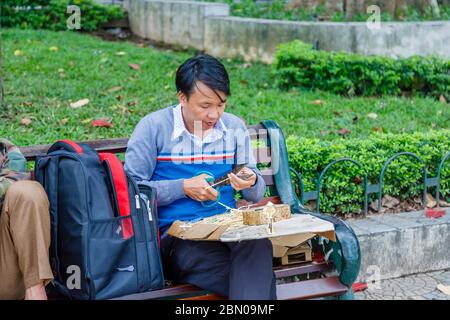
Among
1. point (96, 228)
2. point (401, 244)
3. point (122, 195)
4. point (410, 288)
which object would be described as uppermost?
point (122, 195)

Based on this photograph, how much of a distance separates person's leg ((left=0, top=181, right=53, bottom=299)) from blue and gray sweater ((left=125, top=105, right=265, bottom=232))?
0.55 m

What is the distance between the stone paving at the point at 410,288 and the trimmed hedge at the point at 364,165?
51cm

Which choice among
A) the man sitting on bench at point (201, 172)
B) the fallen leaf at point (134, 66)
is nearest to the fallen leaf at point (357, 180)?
the man sitting on bench at point (201, 172)

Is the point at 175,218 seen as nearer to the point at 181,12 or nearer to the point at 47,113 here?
the point at 47,113

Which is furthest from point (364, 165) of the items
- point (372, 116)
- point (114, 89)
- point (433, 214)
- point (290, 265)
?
point (114, 89)

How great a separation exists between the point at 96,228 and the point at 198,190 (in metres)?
0.55

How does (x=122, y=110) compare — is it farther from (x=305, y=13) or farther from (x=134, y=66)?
(x=305, y=13)

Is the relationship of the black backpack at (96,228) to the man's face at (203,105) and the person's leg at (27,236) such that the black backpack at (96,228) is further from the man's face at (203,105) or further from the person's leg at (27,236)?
the man's face at (203,105)

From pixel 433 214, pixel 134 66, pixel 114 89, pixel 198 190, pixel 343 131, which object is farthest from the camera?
pixel 134 66

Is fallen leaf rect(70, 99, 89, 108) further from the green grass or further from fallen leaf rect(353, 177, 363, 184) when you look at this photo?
fallen leaf rect(353, 177, 363, 184)

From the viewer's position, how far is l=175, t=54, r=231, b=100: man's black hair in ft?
11.3

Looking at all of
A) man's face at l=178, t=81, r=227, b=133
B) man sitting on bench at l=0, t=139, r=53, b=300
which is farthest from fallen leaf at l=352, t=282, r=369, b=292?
man sitting on bench at l=0, t=139, r=53, b=300

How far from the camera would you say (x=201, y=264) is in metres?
3.34

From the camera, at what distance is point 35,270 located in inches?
119
